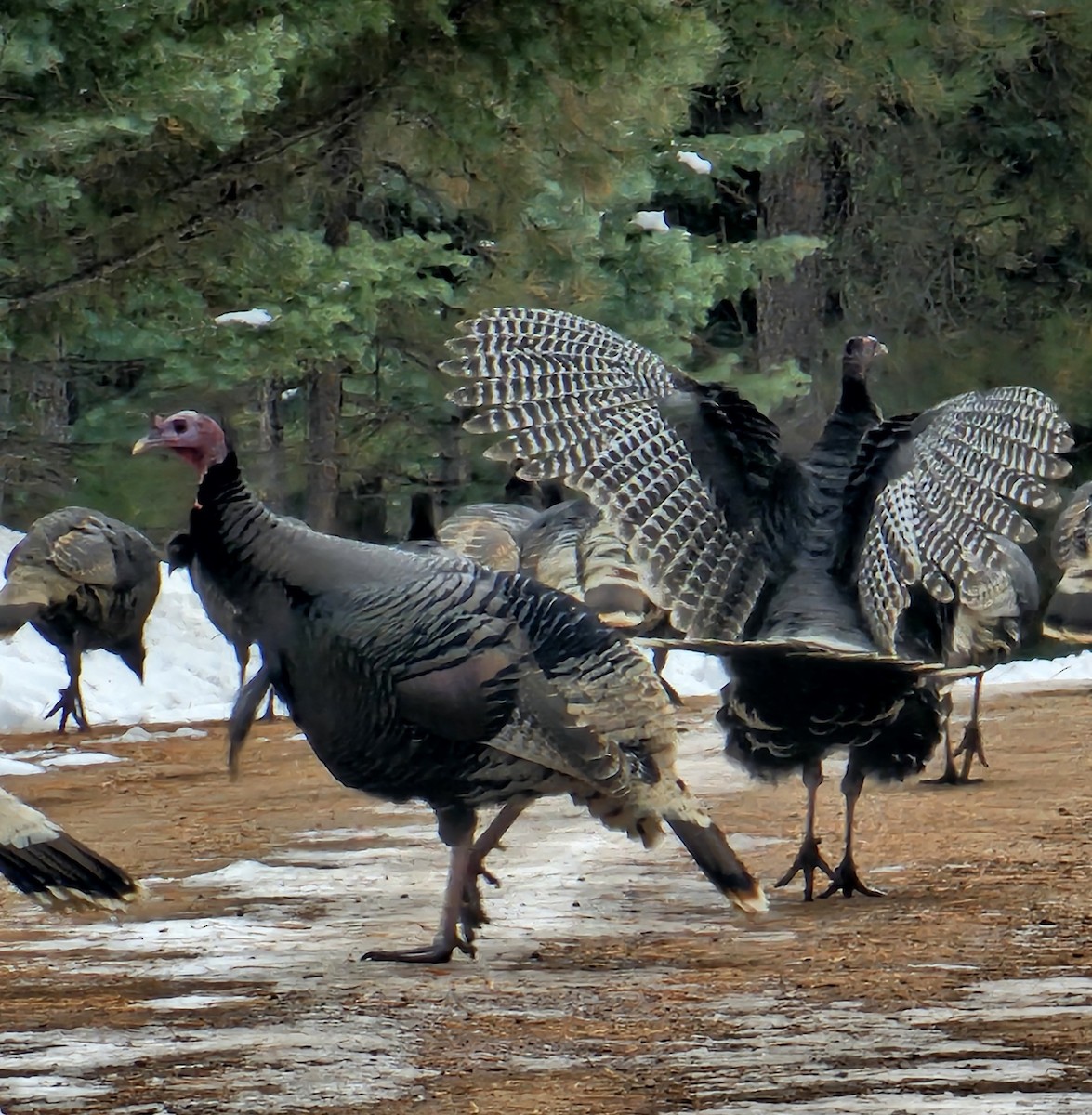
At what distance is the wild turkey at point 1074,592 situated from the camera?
10.7m

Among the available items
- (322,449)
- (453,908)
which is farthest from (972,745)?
(322,449)

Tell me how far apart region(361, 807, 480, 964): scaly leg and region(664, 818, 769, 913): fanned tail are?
1.82 feet

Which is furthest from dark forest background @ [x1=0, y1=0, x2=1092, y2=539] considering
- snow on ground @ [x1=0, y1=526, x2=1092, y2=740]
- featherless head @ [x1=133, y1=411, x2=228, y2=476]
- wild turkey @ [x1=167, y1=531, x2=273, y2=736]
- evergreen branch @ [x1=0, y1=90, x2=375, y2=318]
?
wild turkey @ [x1=167, y1=531, x2=273, y2=736]

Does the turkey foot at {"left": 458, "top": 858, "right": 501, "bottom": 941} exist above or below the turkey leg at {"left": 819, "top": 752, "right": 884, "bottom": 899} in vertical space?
above

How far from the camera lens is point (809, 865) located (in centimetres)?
692

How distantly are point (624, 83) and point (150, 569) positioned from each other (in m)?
3.97

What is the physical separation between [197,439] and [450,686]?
1.11 meters

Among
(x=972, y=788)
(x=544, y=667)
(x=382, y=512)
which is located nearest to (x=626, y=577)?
(x=972, y=788)

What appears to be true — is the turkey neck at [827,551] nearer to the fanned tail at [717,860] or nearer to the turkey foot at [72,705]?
the fanned tail at [717,860]

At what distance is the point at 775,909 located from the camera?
6.68 meters

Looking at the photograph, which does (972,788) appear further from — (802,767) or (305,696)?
(305,696)

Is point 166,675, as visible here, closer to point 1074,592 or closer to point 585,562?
point 585,562

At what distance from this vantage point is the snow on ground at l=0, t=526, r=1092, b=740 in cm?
1344

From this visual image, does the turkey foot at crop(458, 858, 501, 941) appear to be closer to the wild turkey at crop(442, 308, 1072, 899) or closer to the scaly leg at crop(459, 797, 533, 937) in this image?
the scaly leg at crop(459, 797, 533, 937)
